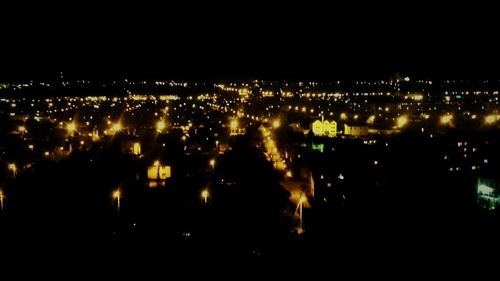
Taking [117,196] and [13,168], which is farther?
[13,168]

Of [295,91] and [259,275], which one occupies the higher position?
[295,91]

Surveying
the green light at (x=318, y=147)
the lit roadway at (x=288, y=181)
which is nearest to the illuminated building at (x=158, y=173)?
the lit roadway at (x=288, y=181)

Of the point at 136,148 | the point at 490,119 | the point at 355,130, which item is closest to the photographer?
the point at 136,148

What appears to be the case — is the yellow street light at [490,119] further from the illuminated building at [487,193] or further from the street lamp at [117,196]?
the street lamp at [117,196]

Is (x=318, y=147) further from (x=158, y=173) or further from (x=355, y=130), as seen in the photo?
(x=158, y=173)

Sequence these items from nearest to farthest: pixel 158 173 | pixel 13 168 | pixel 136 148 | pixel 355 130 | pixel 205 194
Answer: pixel 205 194 < pixel 158 173 < pixel 13 168 < pixel 136 148 < pixel 355 130

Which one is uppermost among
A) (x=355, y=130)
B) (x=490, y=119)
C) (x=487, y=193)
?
(x=490, y=119)

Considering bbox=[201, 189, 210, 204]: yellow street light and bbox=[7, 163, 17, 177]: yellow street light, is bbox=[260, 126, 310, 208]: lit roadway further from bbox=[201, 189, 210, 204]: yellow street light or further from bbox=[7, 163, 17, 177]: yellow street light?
bbox=[7, 163, 17, 177]: yellow street light

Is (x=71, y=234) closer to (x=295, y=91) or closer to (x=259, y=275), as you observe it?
(x=259, y=275)

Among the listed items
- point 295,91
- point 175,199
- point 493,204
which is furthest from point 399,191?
point 295,91

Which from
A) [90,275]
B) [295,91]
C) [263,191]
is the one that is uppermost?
[295,91]


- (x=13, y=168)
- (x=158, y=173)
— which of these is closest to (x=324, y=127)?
(x=158, y=173)
